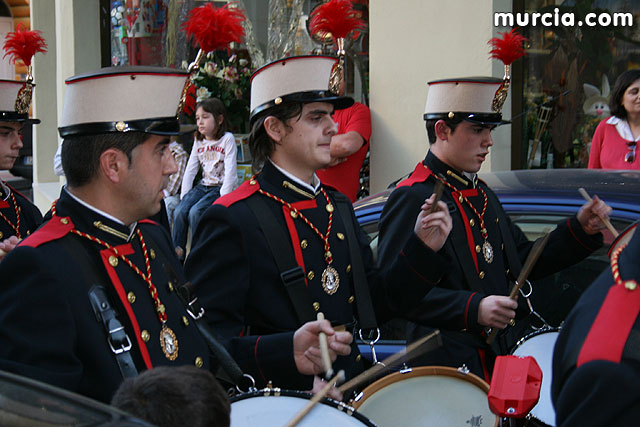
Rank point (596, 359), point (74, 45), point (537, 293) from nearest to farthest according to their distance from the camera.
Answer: point (596, 359) < point (537, 293) < point (74, 45)

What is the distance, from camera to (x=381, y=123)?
23.8 ft

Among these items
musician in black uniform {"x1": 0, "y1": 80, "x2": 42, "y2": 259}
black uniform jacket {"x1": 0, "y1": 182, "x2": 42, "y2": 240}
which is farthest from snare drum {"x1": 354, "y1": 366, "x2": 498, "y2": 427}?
black uniform jacket {"x1": 0, "y1": 182, "x2": 42, "y2": 240}

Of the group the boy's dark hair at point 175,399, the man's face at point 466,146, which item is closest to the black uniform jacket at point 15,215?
the man's face at point 466,146

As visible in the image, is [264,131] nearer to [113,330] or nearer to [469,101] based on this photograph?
[469,101]

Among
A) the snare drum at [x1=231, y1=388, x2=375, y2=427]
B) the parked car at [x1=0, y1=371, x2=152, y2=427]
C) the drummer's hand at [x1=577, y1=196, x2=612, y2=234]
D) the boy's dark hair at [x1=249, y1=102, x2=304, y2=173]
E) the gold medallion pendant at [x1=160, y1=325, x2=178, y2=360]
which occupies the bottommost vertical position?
the snare drum at [x1=231, y1=388, x2=375, y2=427]

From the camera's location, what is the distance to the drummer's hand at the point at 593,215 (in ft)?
11.4

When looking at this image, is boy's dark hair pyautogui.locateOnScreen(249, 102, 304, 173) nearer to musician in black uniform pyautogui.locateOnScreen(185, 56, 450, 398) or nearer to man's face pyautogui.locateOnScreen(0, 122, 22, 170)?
musician in black uniform pyautogui.locateOnScreen(185, 56, 450, 398)

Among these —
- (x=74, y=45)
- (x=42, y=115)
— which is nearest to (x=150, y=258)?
(x=74, y=45)

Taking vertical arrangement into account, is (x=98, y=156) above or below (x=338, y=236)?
above

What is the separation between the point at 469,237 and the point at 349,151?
336 centimetres

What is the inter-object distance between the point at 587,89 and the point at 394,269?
4502 millimetres

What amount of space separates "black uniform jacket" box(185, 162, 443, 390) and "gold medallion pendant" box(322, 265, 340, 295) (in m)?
0.02

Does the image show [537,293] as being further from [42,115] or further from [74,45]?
[42,115]

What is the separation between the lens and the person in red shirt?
6.84 metres
